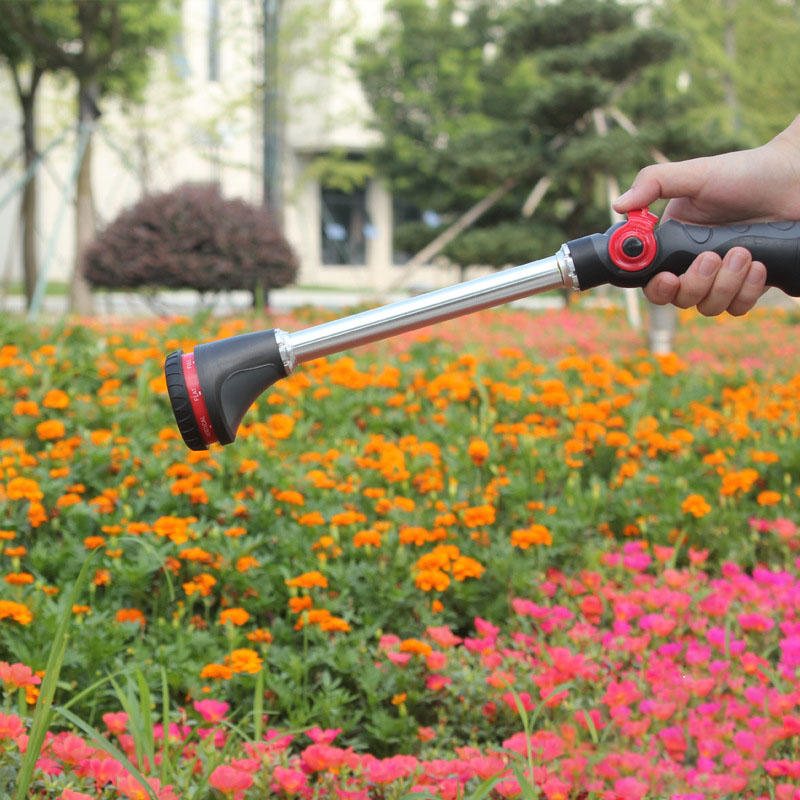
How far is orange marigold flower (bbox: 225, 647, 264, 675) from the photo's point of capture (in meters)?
1.95

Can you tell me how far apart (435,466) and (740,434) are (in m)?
0.96

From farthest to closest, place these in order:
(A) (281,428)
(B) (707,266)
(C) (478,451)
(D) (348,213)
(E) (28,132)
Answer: (D) (348,213) < (E) (28,132) < (A) (281,428) < (C) (478,451) < (B) (707,266)

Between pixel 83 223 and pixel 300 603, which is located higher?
pixel 83 223

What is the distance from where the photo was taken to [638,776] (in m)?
1.74

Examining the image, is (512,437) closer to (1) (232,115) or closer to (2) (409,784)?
(2) (409,784)

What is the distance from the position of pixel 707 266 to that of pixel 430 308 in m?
0.39

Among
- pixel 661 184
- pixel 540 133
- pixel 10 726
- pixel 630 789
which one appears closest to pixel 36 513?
pixel 10 726

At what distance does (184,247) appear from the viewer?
816 centimetres

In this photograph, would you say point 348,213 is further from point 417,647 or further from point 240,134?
point 417,647

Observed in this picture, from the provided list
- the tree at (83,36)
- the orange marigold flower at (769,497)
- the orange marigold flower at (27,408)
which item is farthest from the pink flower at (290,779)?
the tree at (83,36)

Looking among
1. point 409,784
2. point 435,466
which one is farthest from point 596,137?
point 409,784

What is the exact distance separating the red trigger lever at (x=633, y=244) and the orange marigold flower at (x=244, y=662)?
3.37 ft

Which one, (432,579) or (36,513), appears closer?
(432,579)

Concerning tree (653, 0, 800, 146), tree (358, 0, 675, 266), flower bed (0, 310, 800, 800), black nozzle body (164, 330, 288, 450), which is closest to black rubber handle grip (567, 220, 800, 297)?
black nozzle body (164, 330, 288, 450)
